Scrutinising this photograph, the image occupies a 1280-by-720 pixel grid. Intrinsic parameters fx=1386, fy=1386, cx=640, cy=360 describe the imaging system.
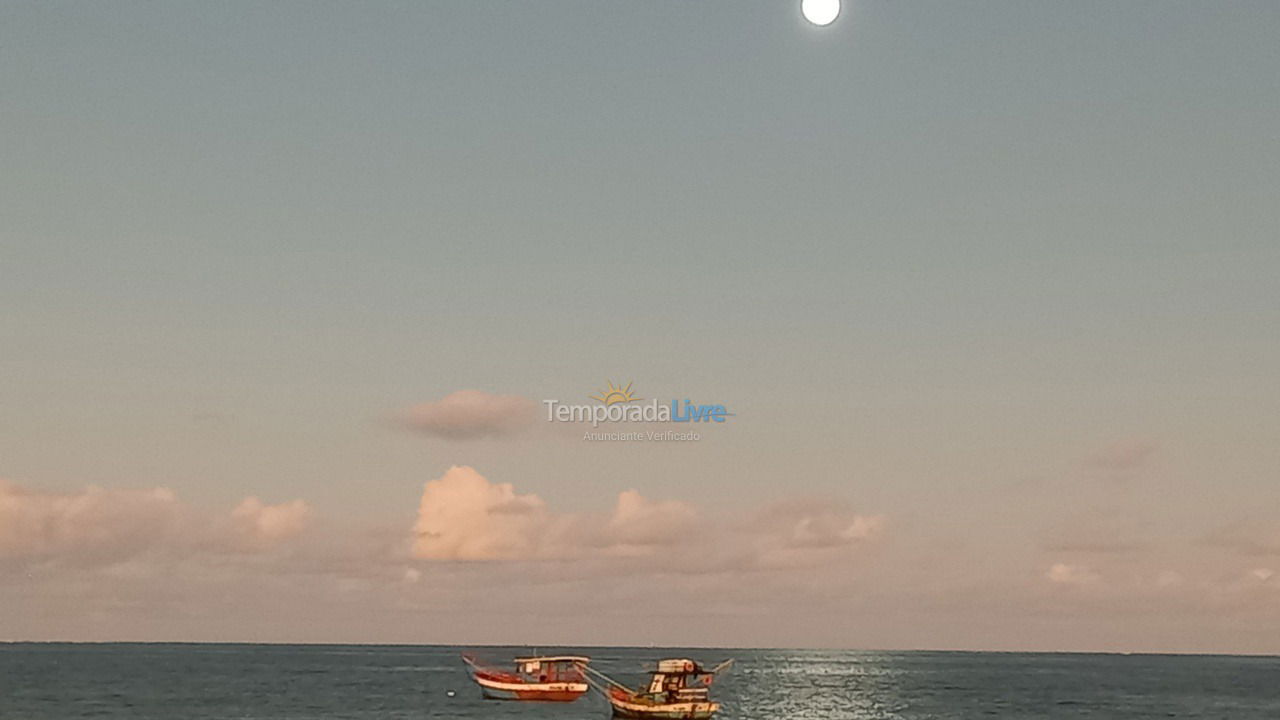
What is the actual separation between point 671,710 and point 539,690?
35004 millimetres

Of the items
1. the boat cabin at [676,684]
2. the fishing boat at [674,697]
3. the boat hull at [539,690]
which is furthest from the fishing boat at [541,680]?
the boat cabin at [676,684]

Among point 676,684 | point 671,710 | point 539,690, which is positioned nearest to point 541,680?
point 539,690

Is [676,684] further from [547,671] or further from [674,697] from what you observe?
[547,671]

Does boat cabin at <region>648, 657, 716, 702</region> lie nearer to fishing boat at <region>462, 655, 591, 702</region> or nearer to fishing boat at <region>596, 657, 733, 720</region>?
fishing boat at <region>596, 657, 733, 720</region>

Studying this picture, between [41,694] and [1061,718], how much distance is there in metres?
141

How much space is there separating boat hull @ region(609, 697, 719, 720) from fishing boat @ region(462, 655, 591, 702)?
2053cm

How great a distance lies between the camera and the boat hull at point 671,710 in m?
119

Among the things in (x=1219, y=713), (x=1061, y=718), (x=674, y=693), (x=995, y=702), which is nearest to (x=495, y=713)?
(x=674, y=693)

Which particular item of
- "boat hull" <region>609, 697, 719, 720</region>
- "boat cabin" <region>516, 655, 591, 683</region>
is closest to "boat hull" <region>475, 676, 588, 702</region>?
"boat cabin" <region>516, 655, 591, 683</region>

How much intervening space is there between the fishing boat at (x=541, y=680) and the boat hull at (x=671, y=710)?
20.5 metres

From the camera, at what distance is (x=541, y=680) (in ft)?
Answer: 497

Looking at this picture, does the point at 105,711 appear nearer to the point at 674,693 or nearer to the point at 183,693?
the point at 183,693

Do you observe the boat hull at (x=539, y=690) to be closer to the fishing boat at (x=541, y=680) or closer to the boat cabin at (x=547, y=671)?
the fishing boat at (x=541, y=680)

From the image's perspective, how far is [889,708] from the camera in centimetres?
17712
